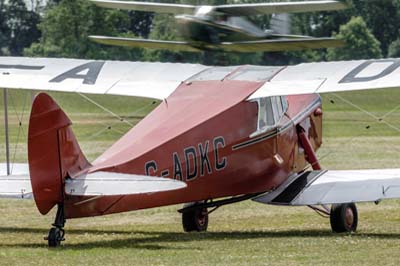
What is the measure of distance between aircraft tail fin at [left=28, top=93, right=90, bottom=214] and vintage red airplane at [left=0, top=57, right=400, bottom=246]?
0.03ft

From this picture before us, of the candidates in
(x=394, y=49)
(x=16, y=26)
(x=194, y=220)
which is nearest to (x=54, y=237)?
(x=194, y=220)

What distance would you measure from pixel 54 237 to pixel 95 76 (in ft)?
11.4

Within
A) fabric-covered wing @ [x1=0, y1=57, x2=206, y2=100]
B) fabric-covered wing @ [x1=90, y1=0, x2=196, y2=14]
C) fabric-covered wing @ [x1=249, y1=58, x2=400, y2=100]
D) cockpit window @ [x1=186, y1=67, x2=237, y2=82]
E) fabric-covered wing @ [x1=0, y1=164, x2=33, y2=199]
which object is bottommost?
fabric-covered wing @ [x1=0, y1=164, x2=33, y2=199]

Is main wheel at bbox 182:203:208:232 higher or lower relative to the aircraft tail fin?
lower

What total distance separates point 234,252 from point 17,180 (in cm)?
246

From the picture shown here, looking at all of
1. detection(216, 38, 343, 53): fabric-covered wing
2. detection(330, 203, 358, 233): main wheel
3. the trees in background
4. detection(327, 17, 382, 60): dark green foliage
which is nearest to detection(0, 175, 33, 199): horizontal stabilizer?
detection(216, 38, 343, 53): fabric-covered wing

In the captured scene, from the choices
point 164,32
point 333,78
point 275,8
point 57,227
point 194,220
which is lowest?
point 164,32

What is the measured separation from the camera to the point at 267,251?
539 inches

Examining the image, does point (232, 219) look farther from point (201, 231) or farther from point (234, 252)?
point (234, 252)

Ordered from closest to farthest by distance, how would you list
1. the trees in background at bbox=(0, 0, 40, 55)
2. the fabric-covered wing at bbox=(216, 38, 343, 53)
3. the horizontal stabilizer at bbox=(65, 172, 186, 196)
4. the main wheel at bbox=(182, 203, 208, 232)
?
the horizontal stabilizer at bbox=(65, 172, 186, 196) → the fabric-covered wing at bbox=(216, 38, 343, 53) → the main wheel at bbox=(182, 203, 208, 232) → the trees in background at bbox=(0, 0, 40, 55)

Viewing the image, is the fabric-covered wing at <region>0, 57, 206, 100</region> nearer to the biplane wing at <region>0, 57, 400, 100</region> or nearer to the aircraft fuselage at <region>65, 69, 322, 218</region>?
the biplane wing at <region>0, 57, 400, 100</region>

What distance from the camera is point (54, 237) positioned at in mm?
13805

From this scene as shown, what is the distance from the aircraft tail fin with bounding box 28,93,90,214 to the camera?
13.4 meters

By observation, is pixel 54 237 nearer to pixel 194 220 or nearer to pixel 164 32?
pixel 194 220
